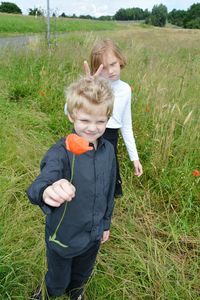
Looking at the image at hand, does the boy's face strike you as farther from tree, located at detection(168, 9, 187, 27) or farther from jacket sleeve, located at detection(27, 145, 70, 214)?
tree, located at detection(168, 9, 187, 27)

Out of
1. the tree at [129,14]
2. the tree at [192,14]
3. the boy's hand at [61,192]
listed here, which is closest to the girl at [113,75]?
the boy's hand at [61,192]

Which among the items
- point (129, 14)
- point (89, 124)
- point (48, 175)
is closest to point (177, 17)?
point (129, 14)

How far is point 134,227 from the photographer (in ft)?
7.37

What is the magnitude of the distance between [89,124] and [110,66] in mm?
768

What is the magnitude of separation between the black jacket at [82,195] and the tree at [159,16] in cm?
5188

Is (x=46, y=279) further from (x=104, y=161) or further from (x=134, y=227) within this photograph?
(x=134, y=227)

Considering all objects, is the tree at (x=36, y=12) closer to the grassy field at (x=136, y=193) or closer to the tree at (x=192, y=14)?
the grassy field at (x=136, y=193)

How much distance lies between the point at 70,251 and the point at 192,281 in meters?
0.90

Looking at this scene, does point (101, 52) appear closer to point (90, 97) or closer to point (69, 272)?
point (90, 97)

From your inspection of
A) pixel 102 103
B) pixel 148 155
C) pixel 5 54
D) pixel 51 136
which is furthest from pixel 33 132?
pixel 5 54

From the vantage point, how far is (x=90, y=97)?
4.12ft

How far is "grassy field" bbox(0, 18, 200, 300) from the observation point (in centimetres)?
182

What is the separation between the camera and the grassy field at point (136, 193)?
1.82 meters

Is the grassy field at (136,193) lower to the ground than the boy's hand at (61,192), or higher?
lower
